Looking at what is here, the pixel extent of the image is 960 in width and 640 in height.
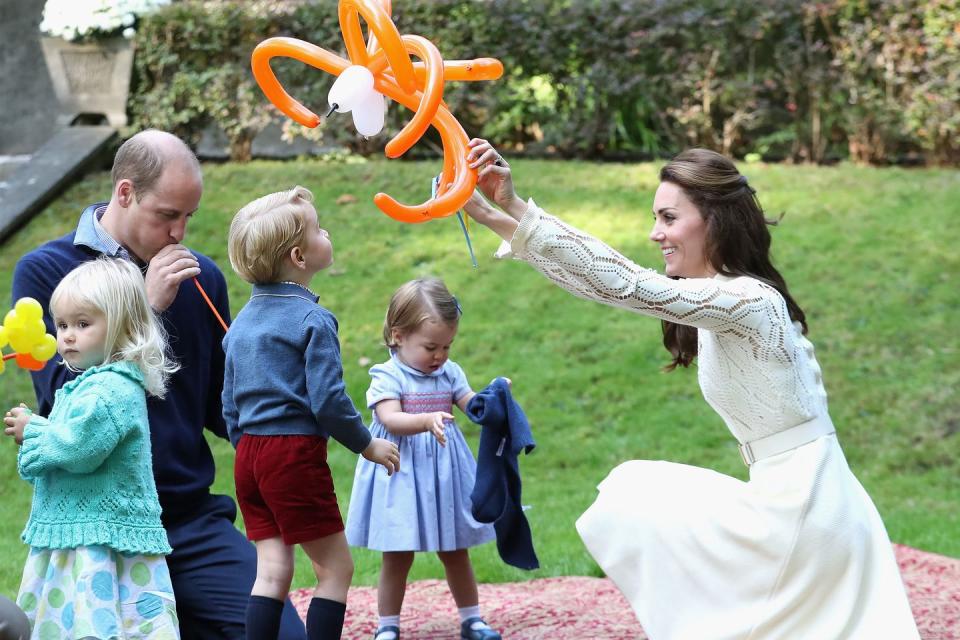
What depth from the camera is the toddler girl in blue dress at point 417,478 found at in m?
4.33

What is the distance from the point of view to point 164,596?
3518 millimetres

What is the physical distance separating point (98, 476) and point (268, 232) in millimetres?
823

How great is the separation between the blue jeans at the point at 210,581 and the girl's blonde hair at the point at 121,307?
0.62 m

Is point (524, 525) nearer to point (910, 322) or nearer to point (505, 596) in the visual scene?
point (505, 596)

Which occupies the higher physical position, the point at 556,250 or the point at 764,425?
the point at 556,250

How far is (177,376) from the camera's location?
160 inches

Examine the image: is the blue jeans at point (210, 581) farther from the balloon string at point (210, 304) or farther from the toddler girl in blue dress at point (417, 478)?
the balloon string at point (210, 304)

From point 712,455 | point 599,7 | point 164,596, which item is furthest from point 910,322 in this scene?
point 164,596

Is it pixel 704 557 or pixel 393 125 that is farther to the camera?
pixel 393 125

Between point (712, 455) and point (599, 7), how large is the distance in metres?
4.66

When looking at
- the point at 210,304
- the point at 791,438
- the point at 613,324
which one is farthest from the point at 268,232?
the point at 613,324

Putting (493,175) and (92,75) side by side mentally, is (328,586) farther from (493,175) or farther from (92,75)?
(92,75)

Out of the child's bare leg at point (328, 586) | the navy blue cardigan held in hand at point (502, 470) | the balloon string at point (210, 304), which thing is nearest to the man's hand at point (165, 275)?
the balloon string at point (210, 304)

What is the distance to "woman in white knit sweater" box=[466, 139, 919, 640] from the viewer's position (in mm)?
3248
